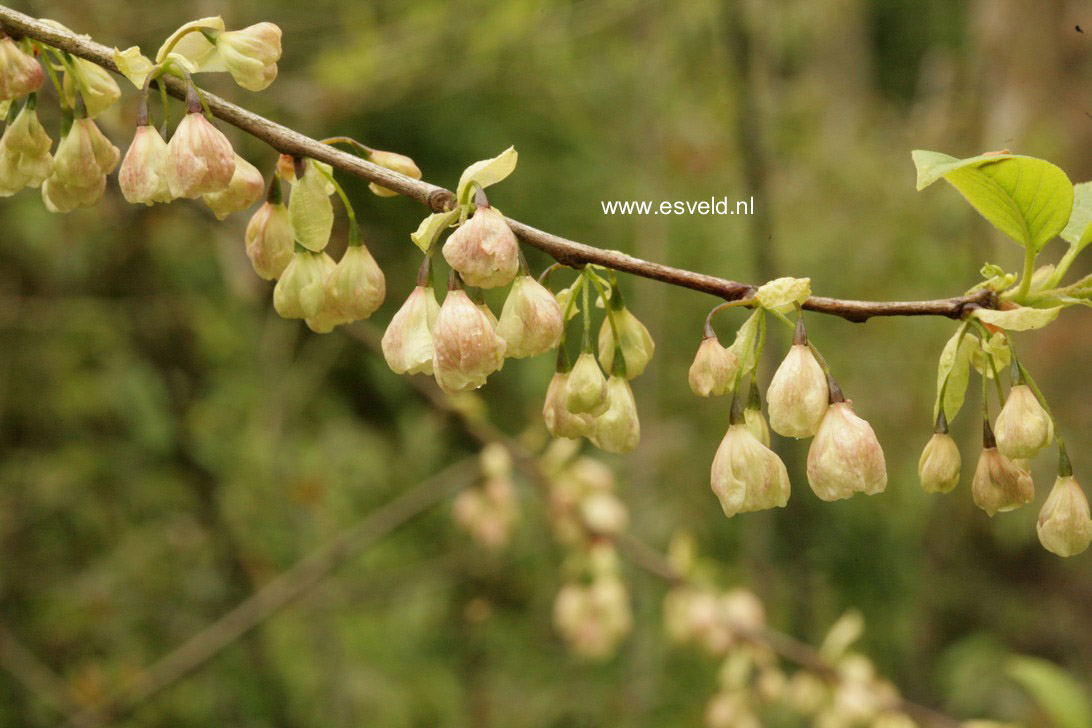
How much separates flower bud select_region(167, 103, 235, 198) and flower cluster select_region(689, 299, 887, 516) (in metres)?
0.34

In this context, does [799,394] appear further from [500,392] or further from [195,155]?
[500,392]

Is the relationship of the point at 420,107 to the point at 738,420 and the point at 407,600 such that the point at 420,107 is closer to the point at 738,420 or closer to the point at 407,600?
the point at 407,600

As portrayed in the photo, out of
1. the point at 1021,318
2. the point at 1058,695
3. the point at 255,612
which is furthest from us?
the point at 255,612

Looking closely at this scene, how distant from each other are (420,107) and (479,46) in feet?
4.04

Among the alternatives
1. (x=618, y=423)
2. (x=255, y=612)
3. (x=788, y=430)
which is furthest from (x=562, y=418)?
(x=255, y=612)

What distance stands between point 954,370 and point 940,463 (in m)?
0.07

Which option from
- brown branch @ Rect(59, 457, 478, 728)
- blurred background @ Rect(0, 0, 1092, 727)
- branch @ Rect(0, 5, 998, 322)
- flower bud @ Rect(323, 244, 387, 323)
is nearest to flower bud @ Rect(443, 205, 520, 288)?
branch @ Rect(0, 5, 998, 322)

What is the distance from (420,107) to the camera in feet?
11.0

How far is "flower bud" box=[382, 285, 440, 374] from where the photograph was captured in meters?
0.65

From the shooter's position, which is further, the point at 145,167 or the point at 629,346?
the point at 629,346

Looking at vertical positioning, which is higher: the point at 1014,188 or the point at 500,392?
the point at 1014,188

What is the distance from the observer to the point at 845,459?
2.03ft

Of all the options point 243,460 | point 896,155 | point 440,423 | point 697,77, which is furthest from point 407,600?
point 896,155

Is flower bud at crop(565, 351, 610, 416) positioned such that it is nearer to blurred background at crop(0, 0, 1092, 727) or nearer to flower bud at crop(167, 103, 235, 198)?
flower bud at crop(167, 103, 235, 198)
